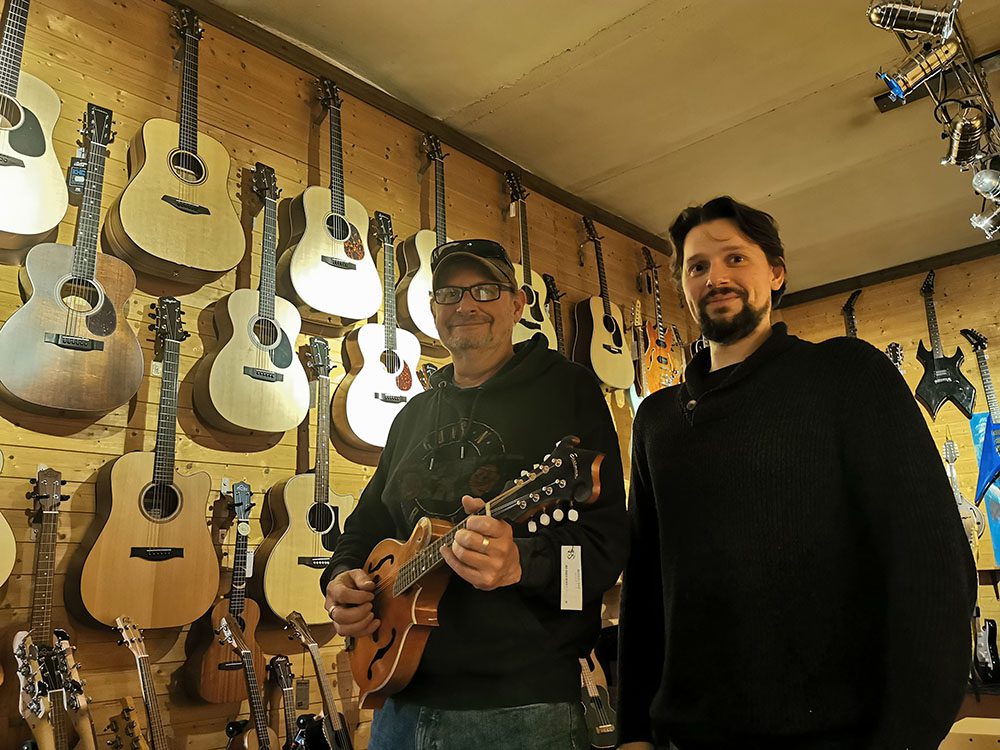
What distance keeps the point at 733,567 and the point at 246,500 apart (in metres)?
1.83

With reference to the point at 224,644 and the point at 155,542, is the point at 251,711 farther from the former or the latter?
the point at 155,542

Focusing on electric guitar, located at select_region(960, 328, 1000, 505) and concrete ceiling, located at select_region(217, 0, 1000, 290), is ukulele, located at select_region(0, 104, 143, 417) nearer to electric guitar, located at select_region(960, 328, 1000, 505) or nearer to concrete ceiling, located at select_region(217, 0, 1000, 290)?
concrete ceiling, located at select_region(217, 0, 1000, 290)

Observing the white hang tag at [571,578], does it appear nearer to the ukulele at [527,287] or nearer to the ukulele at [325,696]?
the ukulele at [325,696]

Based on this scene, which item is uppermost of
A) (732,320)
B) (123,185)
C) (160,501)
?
(123,185)

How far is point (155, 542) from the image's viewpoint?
90.8 inches

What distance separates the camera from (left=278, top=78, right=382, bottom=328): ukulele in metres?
2.97

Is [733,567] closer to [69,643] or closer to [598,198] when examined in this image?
[69,643]

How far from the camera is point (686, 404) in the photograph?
1.53 metres

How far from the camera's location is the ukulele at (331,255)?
2969 millimetres

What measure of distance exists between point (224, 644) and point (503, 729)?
57.0 inches

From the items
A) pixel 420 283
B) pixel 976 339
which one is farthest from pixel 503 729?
pixel 976 339

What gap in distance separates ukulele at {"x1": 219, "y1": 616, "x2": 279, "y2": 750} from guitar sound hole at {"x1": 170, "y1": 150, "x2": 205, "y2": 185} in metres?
1.54

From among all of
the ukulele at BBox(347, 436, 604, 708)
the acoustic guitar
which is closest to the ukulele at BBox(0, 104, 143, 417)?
the acoustic guitar

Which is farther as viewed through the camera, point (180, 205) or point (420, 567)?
point (180, 205)
